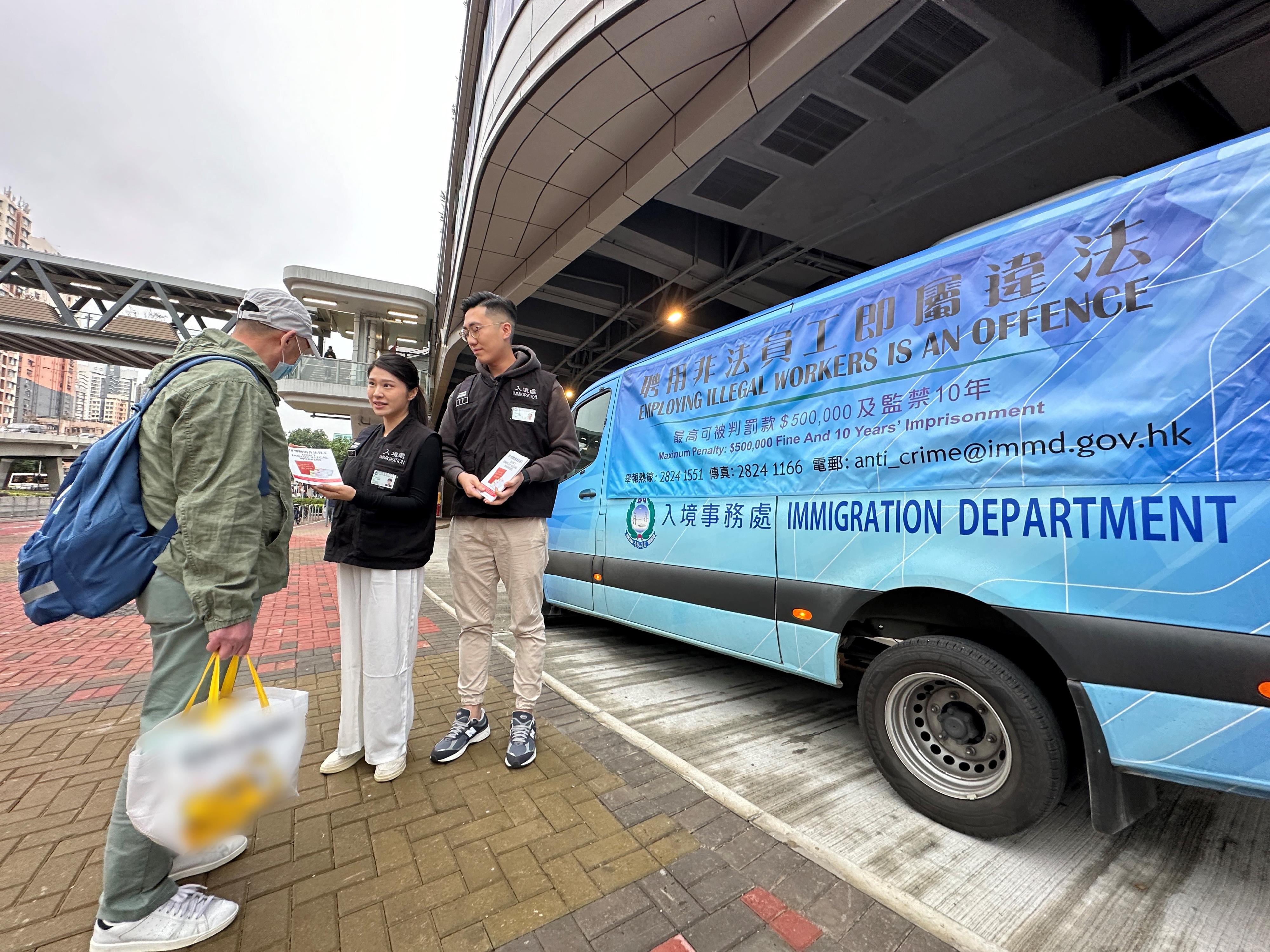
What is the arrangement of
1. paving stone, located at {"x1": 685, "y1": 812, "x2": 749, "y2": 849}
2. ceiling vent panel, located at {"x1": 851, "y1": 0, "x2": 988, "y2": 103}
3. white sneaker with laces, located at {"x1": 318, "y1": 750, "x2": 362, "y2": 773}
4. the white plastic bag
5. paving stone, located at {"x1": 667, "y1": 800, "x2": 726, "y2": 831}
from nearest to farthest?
the white plastic bag, paving stone, located at {"x1": 685, "y1": 812, "x2": 749, "y2": 849}, paving stone, located at {"x1": 667, "y1": 800, "x2": 726, "y2": 831}, white sneaker with laces, located at {"x1": 318, "y1": 750, "x2": 362, "y2": 773}, ceiling vent panel, located at {"x1": 851, "y1": 0, "x2": 988, "y2": 103}

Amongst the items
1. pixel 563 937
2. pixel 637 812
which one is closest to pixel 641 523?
pixel 637 812

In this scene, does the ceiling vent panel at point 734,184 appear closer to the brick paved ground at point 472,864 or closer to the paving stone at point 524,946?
the brick paved ground at point 472,864

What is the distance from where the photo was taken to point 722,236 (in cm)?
905

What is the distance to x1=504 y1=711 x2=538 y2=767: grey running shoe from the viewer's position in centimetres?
252

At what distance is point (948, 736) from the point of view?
223 cm

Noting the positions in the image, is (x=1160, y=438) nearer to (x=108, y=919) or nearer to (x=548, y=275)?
(x=108, y=919)

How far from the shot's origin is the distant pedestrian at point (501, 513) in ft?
8.63

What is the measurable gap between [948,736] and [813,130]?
20.1 feet

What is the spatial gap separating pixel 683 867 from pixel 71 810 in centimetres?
258

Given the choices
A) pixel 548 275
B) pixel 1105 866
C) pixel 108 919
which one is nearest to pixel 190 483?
Answer: pixel 108 919

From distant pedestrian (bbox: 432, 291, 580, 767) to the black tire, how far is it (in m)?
1.65

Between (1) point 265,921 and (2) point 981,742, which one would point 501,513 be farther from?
(2) point 981,742

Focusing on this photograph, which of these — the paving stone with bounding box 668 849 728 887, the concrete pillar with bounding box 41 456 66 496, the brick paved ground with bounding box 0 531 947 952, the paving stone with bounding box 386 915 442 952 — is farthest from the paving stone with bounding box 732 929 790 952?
the concrete pillar with bounding box 41 456 66 496

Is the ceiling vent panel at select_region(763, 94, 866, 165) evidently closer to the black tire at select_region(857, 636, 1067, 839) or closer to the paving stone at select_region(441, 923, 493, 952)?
the black tire at select_region(857, 636, 1067, 839)
